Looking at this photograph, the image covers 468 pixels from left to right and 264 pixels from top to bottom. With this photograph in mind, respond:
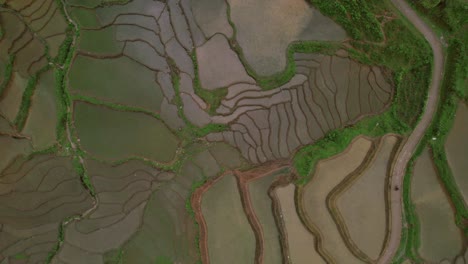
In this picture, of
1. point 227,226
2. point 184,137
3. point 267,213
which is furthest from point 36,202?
point 267,213

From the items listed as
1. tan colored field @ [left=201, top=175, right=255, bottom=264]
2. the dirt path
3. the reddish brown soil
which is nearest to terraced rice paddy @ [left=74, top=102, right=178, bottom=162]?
the reddish brown soil

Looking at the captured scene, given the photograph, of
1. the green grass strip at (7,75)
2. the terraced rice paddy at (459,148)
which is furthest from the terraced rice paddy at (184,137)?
the terraced rice paddy at (459,148)

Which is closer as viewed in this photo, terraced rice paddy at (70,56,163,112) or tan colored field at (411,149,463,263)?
tan colored field at (411,149,463,263)

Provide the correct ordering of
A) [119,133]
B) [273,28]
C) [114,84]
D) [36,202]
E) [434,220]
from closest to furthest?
[434,220] → [36,202] → [119,133] → [114,84] → [273,28]

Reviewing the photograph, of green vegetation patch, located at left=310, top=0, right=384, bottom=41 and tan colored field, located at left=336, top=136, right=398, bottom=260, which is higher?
green vegetation patch, located at left=310, top=0, right=384, bottom=41

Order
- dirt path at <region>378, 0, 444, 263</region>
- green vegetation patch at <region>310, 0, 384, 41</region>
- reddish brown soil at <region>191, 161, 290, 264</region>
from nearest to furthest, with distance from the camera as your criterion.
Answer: reddish brown soil at <region>191, 161, 290, 264</region>
dirt path at <region>378, 0, 444, 263</region>
green vegetation patch at <region>310, 0, 384, 41</region>

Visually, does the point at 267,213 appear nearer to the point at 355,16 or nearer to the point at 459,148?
the point at 459,148

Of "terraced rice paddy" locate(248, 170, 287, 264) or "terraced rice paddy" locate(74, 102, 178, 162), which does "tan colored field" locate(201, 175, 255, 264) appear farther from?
"terraced rice paddy" locate(74, 102, 178, 162)
